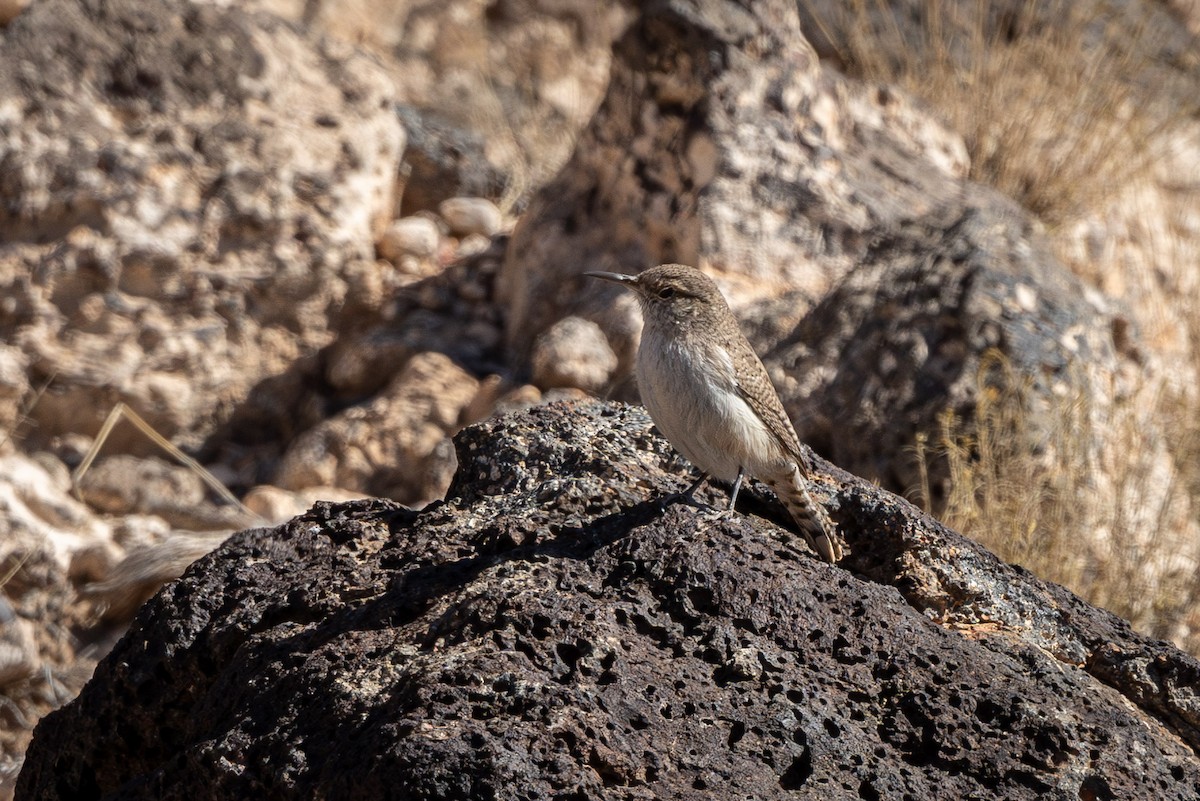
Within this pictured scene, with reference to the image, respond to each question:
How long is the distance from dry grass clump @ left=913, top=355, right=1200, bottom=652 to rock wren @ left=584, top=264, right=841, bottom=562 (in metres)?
1.78

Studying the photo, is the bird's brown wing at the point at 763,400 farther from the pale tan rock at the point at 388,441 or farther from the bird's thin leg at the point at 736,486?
the pale tan rock at the point at 388,441

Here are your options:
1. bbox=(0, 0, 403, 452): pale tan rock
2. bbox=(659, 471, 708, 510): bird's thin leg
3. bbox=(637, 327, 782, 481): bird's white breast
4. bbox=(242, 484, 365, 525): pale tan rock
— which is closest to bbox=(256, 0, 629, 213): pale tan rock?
bbox=(0, 0, 403, 452): pale tan rock

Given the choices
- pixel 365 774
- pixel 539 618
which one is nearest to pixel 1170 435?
pixel 539 618

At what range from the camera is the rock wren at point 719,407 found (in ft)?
12.5

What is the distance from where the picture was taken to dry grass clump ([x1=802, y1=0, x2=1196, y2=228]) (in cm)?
951

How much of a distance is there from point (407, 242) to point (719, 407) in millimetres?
5233

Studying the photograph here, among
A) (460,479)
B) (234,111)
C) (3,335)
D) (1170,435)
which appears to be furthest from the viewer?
(234,111)

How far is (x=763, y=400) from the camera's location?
4098 millimetres

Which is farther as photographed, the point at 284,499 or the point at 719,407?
the point at 284,499

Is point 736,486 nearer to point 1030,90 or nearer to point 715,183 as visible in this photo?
point 715,183

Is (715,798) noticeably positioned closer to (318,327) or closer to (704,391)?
(704,391)

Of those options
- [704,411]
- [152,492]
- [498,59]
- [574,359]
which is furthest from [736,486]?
[498,59]

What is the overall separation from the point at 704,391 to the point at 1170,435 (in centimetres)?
403

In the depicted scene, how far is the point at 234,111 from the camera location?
8.38m
